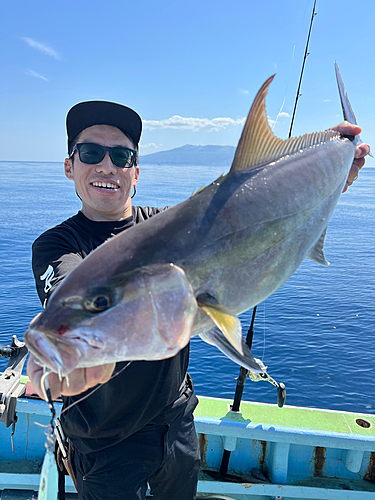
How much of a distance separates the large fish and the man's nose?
→ 1.03m

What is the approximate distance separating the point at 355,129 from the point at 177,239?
1.46 m

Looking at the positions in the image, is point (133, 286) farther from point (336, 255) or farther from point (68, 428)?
point (336, 255)

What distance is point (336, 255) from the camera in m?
17.8

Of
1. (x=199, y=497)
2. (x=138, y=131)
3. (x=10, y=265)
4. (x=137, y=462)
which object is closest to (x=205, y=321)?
(x=137, y=462)

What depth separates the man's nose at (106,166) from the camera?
8.50 feet

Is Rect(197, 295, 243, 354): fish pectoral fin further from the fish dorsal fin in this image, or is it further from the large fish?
the fish dorsal fin

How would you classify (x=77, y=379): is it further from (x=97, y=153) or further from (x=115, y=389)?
(x=97, y=153)

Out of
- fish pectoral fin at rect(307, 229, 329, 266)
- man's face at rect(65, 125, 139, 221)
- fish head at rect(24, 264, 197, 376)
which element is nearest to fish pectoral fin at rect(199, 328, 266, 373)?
fish head at rect(24, 264, 197, 376)

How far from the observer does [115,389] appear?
223 cm

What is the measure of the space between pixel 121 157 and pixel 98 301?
4.66 ft

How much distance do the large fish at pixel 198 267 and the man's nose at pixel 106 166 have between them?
3.39 feet

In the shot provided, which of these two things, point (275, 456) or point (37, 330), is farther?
point (275, 456)

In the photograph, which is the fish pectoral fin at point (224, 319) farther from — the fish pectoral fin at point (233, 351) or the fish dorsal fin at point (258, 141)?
the fish dorsal fin at point (258, 141)

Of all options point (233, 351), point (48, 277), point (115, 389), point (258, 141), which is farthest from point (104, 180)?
point (233, 351)
